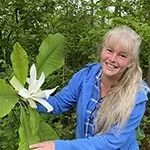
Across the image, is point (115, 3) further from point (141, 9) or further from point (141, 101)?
point (141, 101)

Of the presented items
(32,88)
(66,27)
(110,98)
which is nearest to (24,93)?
(32,88)

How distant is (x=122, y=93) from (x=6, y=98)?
0.79 metres

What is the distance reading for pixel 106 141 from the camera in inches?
87.0

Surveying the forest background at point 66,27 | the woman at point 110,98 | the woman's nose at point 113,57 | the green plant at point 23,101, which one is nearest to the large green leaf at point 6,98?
the green plant at point 23,101

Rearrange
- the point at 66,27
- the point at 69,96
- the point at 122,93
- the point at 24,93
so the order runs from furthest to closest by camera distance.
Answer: the point at 66,27 < the point at 69,96 < the point at 122,93 < the point at 24,93

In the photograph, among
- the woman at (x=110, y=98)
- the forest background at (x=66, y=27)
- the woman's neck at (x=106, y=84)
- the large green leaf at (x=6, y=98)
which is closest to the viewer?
the large green leaf at (x=6, y=98)

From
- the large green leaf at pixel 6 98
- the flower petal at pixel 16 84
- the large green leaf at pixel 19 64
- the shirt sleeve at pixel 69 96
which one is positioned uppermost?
the large green leaf at pixel 19 64

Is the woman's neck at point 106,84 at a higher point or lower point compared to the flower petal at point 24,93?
lower

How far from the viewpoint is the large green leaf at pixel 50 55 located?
2.12 metres

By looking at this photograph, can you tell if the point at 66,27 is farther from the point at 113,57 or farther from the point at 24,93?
the point at 24,93

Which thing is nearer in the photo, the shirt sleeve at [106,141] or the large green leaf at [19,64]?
the large green leaf at [19,64]

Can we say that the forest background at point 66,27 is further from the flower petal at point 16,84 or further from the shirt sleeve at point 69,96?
the flower petal at point 16,84

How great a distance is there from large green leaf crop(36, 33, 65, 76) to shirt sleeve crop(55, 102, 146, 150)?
0.39 m

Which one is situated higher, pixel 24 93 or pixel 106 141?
pixel 24 93
